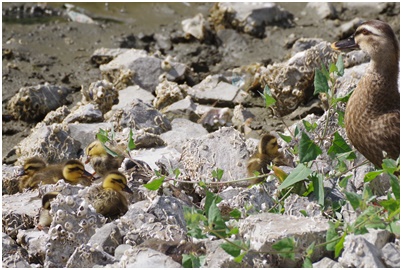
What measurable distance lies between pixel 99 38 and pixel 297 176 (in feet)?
18.4

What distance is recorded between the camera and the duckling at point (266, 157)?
5.88m

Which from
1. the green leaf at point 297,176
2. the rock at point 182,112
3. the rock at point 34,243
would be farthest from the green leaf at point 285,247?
the rock at point 182,112

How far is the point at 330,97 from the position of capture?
16.3ft

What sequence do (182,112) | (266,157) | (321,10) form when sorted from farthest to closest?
(321,10)
(182,112)
(266,157)

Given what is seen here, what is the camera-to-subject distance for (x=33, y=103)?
8195 mm

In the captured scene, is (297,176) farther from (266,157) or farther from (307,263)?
(266,157)

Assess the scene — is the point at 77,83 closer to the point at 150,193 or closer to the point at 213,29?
the point at 213,29

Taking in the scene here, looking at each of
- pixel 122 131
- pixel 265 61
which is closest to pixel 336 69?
pixel 122 131

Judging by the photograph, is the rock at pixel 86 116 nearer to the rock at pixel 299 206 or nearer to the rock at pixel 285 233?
the rock at pixel 299 206

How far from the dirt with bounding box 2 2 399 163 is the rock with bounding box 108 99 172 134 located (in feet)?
4.15

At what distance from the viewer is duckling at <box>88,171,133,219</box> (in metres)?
5.38

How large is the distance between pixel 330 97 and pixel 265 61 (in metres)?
4.17

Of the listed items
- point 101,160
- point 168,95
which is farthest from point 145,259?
point 168,95

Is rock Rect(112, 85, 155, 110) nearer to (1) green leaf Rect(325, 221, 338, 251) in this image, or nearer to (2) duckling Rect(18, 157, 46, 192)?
(2) duckling Rect(18, 157, 46, 192)
